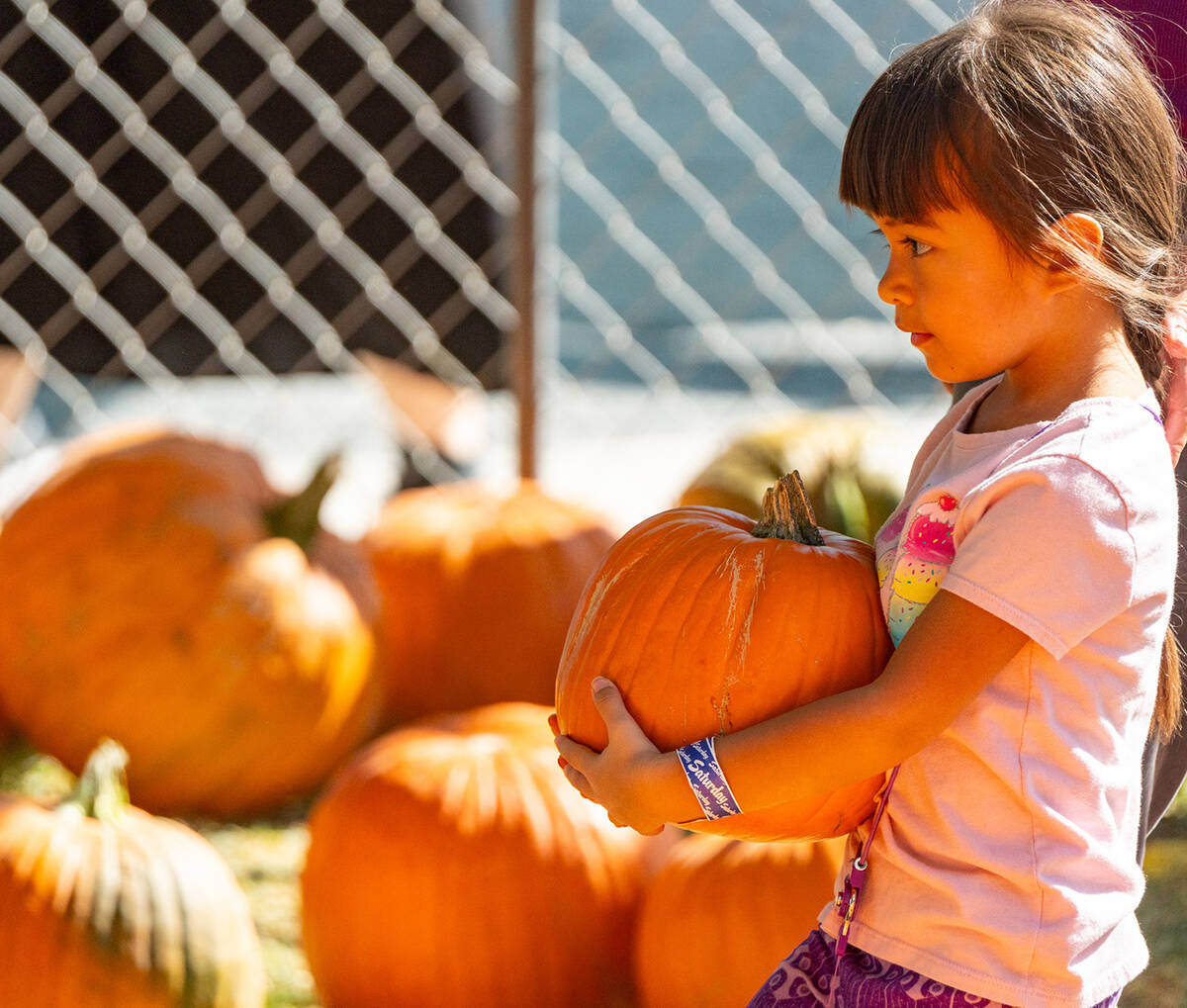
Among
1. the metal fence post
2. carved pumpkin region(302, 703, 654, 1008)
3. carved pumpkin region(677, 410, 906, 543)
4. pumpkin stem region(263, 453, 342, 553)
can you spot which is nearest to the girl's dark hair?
carved pumpkin region(302, 703, 654, 1008)

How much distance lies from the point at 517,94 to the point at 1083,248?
5.91ft

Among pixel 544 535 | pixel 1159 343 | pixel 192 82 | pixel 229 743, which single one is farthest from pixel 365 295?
pixel 1159 343

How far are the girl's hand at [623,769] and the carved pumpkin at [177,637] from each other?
1.09m

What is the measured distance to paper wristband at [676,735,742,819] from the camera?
3.11 ft

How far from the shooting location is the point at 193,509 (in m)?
2.05

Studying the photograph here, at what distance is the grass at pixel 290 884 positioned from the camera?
1646mm

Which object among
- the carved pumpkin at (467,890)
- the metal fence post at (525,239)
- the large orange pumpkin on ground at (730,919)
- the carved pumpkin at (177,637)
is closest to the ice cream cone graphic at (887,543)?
the large orange pumpkin on ground at (730,919)

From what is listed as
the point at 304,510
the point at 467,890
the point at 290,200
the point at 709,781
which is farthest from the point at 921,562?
the point at 290,200

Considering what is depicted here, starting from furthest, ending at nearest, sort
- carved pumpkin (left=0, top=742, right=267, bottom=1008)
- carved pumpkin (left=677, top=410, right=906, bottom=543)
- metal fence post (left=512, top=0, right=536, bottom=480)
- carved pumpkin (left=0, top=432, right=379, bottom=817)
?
metal fence post (left=512, top=0, right=536, bottom=480) < carved pumpkin (left=677, top=410, right=906, bottom=543) < carved pumpkin (left=0, top=432, right=379, bottom=817) < carved pumpkin (left=0, top=742, right=267, bottom=1008)

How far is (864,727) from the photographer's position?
0.93m

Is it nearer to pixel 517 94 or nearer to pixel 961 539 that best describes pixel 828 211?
pixel 517 94

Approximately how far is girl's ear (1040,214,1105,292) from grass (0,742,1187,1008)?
0.98 m

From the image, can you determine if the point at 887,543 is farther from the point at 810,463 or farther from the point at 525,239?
the point at 525,239

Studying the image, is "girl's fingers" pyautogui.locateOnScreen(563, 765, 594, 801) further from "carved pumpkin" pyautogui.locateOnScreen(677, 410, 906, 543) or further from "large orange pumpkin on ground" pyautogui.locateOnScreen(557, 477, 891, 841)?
"carved pumpkin" pyautogui.locateOnScreen(677, 410, 906, 543)
